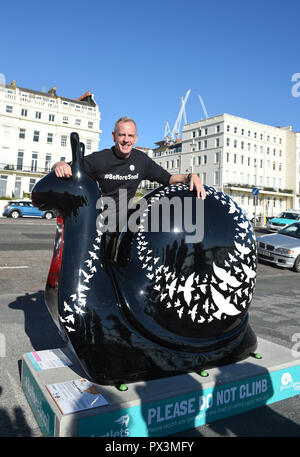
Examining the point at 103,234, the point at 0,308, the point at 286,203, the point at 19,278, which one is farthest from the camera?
the point at 286,203

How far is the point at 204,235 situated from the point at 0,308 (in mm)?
3552

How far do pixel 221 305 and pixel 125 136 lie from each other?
1396 millimetres

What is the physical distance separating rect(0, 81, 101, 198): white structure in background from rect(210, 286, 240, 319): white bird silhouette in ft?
140

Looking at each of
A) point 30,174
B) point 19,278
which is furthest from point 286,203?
point 19,278

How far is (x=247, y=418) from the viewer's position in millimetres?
2242

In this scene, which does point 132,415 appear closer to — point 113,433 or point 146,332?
point 113,433

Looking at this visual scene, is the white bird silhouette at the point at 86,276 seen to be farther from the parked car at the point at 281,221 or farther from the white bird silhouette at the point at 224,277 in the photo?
the parked car at the point at 281,221

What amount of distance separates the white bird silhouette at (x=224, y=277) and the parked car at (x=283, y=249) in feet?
24.9

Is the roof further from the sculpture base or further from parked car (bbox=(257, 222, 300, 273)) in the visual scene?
the sculpture base

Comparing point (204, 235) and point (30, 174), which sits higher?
point (30, 174)

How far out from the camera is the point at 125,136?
98.2 inches

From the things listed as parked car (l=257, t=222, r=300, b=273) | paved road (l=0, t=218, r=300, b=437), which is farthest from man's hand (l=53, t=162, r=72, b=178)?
parked car (l=257, t=222, r=300, b=273)

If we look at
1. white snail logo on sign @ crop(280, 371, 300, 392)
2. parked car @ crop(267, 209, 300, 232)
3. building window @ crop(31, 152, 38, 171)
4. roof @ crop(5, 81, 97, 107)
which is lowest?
white snail logo on sign @ crop(280, 371, 300, 392)

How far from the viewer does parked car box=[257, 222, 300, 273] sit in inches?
364
